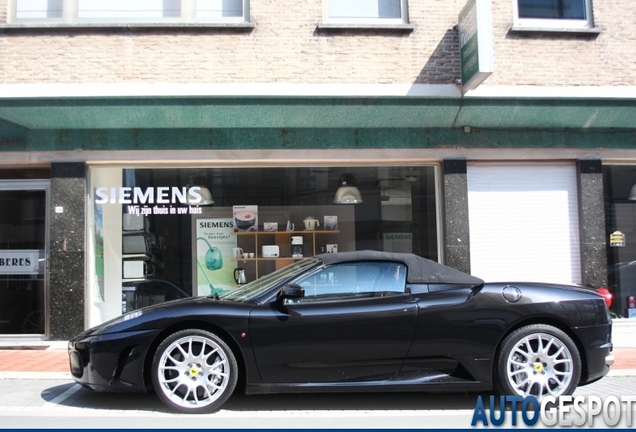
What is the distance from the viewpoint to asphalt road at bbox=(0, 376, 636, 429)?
16.4ft

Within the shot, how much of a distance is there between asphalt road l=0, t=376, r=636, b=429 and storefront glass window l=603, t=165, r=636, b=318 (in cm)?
377

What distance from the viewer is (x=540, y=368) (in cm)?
539

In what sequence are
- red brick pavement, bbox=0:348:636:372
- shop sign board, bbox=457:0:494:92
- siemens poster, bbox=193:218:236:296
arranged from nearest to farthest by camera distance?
1. red brick pavement, bbox=0:348:636:372
2. shop sign board, bbox=457:0:494:92
3. siemens poster, bbox=193:218:236:296

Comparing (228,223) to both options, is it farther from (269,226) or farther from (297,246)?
(297,246)

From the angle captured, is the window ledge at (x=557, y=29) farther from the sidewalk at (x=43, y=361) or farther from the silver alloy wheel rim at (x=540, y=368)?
the silver alloy wheel rim at (x=540, y=368)

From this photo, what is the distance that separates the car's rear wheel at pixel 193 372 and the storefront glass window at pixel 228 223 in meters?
4.49

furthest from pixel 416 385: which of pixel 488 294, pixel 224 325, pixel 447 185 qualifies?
pixel 447 185

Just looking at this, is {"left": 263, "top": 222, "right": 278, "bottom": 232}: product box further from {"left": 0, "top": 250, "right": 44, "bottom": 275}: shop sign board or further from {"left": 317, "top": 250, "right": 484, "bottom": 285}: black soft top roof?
{"left": 317, "top": 250, "right": 484, "bottom": 285}: black soft top roof

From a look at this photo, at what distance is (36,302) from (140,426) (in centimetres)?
514

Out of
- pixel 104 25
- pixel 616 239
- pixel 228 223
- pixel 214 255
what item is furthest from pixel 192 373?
pixel 616 239

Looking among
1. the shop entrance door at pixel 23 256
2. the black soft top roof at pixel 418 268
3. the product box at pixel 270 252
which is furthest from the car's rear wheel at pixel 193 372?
the shop entrance door at pixel 23 256

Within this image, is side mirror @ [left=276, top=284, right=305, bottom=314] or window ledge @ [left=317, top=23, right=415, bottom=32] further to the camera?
window ledge @ [left=317, top=23, right=415, bottom=32]

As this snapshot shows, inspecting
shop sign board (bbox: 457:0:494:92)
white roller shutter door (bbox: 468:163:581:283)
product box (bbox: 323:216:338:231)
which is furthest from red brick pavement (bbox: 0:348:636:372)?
product box (bbox: 323:216:338:231)

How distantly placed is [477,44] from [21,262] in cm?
708
